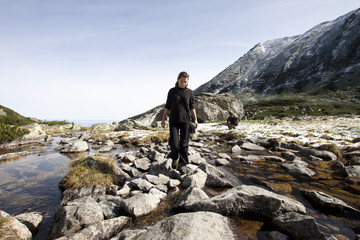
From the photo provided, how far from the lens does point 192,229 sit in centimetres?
278

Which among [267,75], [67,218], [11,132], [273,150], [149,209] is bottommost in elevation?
[273,150]

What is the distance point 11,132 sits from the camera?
15.4m

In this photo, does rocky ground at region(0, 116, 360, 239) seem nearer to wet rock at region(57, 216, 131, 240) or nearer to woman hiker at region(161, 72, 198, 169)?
wet rock at region(57, 216, 131, 240)

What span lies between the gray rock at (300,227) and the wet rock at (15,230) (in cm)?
472

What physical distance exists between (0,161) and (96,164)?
7303 millimetres

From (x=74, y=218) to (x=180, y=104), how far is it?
474cm

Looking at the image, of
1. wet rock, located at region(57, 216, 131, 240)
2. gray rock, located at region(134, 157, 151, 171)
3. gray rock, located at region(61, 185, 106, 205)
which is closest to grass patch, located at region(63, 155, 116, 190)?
gray rock, located at region(61, 185, 106, 205)

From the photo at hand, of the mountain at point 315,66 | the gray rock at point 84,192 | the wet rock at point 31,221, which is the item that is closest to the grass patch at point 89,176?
the gray rock at point 84,192

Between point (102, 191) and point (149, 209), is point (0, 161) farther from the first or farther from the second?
point (149, 209)

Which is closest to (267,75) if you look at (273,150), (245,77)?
(245,77)

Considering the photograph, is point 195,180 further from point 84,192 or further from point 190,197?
point 84,192

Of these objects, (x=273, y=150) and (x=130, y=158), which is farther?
(x=273, y=150)

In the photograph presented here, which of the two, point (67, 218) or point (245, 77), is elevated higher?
point (245, 77)

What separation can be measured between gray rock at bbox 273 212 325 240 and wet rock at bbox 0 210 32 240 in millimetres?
4717
